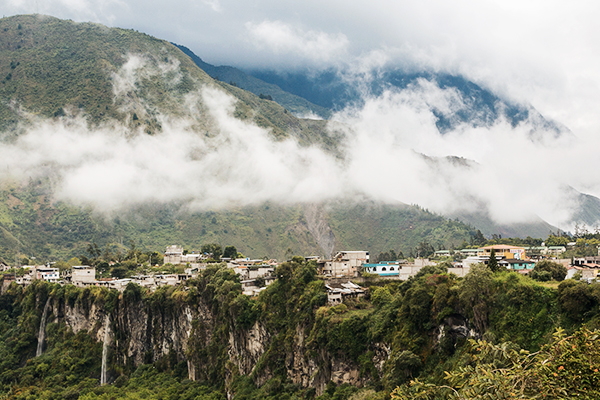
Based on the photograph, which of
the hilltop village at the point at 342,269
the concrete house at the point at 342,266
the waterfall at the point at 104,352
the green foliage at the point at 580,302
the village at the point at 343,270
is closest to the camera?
the green foliage at the point at 580,302

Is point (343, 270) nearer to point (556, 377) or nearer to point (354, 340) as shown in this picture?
point (354, 340)

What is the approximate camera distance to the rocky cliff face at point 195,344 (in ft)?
166

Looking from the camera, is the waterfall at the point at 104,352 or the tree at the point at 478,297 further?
the waterfall at the point at 104,352

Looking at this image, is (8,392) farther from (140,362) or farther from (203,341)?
(203,341)

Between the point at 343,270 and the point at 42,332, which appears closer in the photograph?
the point at 343,270

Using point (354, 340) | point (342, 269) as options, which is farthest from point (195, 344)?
point (354, 340)

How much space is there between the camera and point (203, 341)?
75438mm

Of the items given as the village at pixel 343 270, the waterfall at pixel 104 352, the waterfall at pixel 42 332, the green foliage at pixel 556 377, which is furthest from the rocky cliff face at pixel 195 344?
the green foliage at pixel 556 377

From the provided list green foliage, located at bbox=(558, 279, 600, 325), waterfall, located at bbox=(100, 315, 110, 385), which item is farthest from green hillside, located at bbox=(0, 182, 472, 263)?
green foliage, located at bbox=(558, 279, 600, 325)

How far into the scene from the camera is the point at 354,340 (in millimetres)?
47406

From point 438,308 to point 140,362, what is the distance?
2376 inches

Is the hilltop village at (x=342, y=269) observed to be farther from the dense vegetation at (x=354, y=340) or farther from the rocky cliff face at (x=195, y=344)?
the rocky cliff face at (x=195, y=344)

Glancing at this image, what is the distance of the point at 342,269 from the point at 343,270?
0.56ft

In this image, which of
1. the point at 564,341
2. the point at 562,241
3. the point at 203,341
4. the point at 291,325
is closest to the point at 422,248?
the point at 562,241
